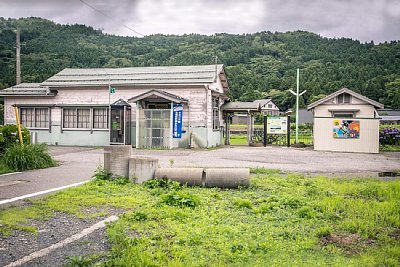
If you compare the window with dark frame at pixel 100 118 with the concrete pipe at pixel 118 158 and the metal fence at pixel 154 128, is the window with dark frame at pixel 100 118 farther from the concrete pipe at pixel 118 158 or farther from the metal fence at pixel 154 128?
the concrete pipe at pixel 118 158

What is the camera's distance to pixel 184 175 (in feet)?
28.3

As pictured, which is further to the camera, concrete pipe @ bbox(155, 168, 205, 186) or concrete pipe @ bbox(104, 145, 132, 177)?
concrete pipe @ bbox(104, 145, 132, 177)

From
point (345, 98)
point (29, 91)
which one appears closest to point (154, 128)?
point (29, 91)

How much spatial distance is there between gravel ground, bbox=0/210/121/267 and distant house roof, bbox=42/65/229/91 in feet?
54.0

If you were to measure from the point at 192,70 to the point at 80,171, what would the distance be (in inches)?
545

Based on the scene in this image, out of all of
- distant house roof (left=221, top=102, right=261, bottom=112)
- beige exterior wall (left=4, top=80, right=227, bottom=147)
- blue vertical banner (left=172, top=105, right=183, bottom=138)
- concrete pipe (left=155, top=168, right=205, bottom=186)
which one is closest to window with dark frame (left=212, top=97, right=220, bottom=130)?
beige exterior wall (left=4, top=80, right=227, bottom=147)

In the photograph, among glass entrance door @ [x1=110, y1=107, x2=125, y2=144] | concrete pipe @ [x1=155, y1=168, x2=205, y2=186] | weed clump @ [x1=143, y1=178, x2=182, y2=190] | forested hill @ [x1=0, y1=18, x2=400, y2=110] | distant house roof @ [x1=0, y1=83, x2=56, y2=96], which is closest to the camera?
weed clump @ [x1=143, y1=178, x2=182, y2=190]

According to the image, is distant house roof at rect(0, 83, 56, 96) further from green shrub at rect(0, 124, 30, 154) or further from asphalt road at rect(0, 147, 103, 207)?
asphalt road at rect(0, 147, 103, 207)

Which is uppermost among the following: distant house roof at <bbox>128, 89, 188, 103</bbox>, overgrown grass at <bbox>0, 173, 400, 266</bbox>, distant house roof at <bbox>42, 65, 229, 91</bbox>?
distant house roof at <bbox>42, 65, 229, 91</bbox>

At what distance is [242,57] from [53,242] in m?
69.3

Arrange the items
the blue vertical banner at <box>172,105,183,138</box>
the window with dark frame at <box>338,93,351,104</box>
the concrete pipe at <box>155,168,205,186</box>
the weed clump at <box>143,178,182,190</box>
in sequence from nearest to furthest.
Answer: the weed clump at <box>143,178,182,190</box>
the concrete pipe at <box>155,168,205,186</box>
the blue vertical banner at <box>172,105,183,138</box>
the window with dark frame at <box>338,93,351,104</box>

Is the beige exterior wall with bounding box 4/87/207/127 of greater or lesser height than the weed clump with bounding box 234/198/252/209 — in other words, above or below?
above

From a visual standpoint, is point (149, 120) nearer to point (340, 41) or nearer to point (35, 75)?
point (35, 75)

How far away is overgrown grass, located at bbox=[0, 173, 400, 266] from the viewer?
4234 millimetres
